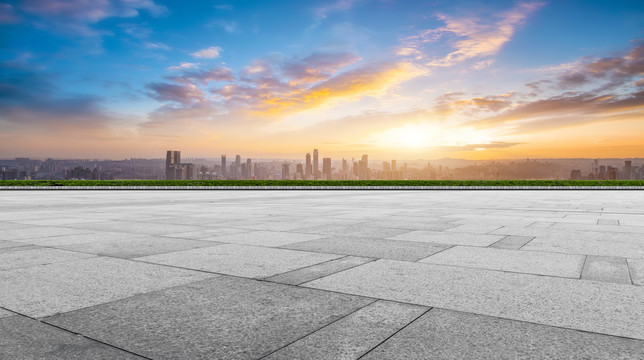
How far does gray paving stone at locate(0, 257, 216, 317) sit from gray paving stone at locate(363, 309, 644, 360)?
295cm

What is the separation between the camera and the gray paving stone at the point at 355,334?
3329 millimetres

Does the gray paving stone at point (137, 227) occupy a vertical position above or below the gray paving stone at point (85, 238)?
below

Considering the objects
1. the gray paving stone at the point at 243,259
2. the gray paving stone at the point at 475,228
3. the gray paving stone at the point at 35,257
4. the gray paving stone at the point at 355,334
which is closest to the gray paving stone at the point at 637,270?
the gray paving stone at the point at 355,334

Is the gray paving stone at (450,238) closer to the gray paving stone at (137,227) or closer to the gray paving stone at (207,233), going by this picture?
the gray paving stone at (207,233)

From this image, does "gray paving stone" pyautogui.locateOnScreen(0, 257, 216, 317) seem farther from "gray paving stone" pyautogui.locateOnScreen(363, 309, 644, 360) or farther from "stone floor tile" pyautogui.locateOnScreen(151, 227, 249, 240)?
"gray paving stone" pyautogui.locateOnScreen(363, 309, 644, 360)

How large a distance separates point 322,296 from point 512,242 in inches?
204

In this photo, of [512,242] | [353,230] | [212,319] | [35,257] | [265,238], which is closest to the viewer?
[212,319]

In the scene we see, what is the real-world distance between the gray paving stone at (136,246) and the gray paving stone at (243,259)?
0.41 m

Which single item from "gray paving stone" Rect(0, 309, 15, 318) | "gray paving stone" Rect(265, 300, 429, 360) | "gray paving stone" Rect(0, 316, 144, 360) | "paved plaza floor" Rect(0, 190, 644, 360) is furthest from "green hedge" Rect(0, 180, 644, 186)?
"gray paving stone" Rect(0, 316, 144, 360)

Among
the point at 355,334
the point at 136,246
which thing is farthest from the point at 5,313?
the point at 136,246

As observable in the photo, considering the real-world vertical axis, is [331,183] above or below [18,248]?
above

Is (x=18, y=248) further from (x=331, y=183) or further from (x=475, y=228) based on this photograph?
(x=331, y=183)

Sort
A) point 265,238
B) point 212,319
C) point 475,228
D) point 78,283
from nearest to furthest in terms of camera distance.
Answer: point 212,319
point 78,283
point 265,238
point 475,228

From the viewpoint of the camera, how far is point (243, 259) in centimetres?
683
